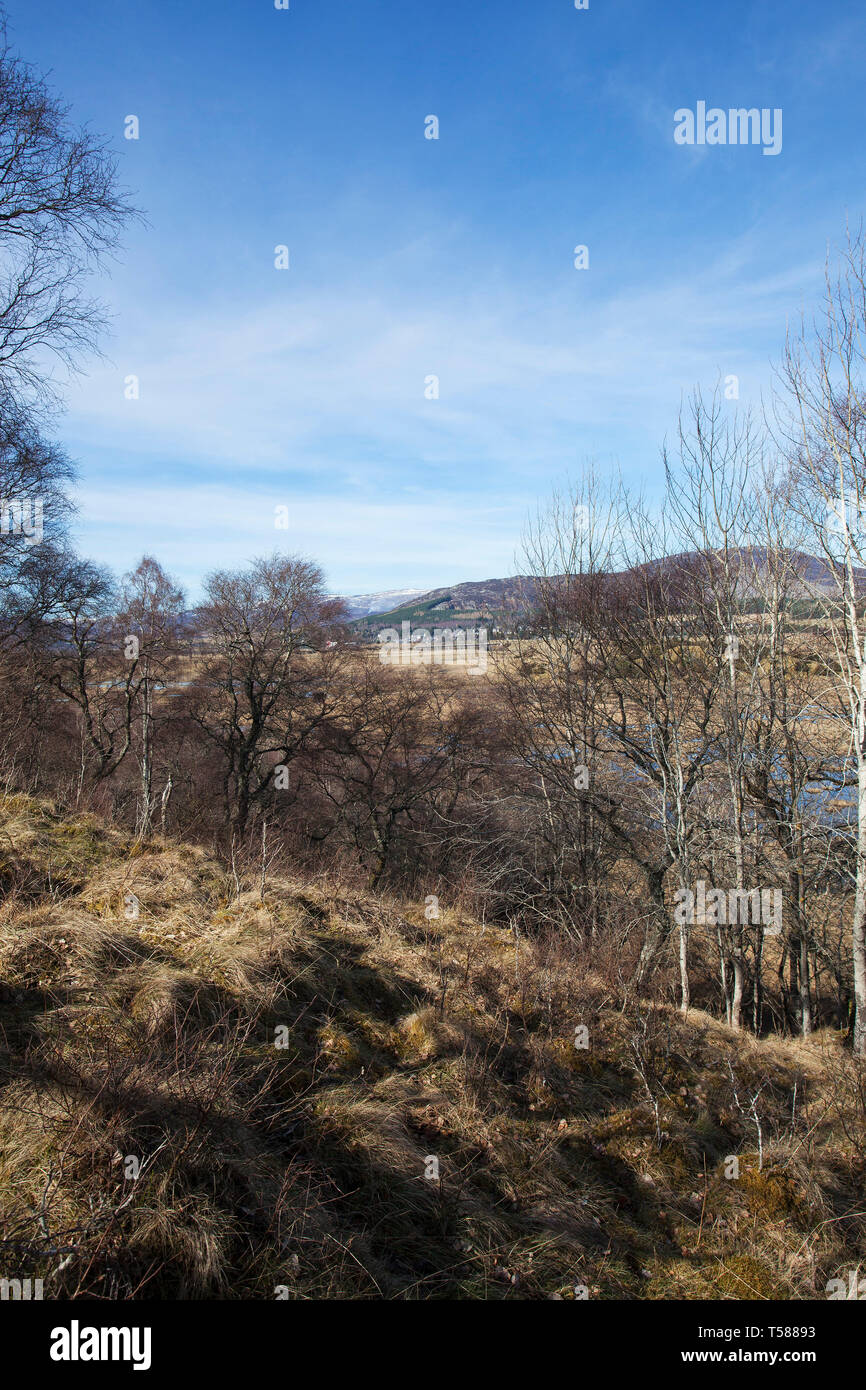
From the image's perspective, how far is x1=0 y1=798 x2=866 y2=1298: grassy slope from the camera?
8.31 feet

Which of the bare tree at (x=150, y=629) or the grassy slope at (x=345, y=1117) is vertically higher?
the bare tree at (x=150, y=629)

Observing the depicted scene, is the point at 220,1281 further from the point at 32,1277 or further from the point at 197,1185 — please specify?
the point at 32,1277

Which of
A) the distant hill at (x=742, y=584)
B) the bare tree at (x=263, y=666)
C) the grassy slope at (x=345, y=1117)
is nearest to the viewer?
the grassy slope at (x=345, y=1117)

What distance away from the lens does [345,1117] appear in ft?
11.6

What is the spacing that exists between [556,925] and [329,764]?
1408 cm

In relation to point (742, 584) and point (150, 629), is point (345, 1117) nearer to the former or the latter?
point (742, 584)

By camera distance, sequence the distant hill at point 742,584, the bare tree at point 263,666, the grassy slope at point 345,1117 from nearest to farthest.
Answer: the grassy slope at point 345,1117 → the distant hill at point 742,584 → the bare tree at point 263,666

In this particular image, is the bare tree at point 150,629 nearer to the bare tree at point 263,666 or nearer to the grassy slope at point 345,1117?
the bare tree at point 263,666

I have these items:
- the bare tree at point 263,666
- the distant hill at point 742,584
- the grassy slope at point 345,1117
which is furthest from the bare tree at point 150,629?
the grassy slope at point 345,1117

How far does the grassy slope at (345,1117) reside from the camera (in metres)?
2.53

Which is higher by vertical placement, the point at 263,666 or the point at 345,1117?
the point at 263,666

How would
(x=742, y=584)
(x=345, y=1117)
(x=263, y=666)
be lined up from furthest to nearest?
1. (x=263, y=666)
2. (x=742, y=584)
3. (x=345, y=1117)

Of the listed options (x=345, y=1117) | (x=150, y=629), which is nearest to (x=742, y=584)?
(x=345, y=1117)

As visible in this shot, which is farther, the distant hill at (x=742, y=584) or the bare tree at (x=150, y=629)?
the bare tree at (x=150, y=629)
